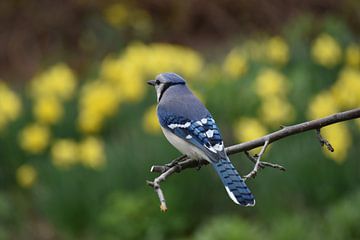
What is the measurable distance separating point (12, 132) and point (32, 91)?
62 centimetres

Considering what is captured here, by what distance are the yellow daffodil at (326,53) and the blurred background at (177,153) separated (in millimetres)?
14

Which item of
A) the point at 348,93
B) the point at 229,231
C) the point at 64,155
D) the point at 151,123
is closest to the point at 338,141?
the point at 348,93

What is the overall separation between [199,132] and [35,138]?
11.8 feet

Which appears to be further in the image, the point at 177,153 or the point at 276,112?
the point at 276,112

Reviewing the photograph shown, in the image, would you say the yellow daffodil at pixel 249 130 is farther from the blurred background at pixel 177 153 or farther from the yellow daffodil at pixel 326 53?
the yellow daffodil at pixel 326 53

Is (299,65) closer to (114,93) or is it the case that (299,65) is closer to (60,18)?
(114,93)

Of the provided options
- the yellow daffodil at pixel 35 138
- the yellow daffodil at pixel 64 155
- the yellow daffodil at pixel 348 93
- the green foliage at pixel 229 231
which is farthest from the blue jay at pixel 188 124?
the yellow daffodil at pixel 35 138

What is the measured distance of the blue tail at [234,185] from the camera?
7.77 feet

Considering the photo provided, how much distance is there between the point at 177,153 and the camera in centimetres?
548

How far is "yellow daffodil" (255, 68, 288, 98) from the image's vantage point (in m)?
5.99

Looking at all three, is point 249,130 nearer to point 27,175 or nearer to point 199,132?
point 27,175

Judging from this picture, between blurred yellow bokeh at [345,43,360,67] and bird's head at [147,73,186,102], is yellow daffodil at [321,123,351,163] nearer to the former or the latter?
blurred yellow bokeh at [345,43,360,67]

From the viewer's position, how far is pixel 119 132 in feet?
21.2

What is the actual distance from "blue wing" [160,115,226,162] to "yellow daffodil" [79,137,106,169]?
2.89 metres
